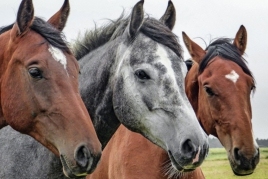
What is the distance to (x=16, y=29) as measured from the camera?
17.9ft

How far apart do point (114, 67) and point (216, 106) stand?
1696mm

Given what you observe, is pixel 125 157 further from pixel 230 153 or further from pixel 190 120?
pixel 190 120

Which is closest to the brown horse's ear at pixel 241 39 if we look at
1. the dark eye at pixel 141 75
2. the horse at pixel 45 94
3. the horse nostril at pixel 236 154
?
the horse nostril at pixel 236 154

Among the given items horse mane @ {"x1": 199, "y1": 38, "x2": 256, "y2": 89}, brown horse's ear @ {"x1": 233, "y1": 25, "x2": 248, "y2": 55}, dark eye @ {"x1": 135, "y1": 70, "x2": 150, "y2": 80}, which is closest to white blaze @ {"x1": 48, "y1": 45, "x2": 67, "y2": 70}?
dark eye @ {"x1": 135, "y1": 70, "x2": 150, "y2": 80}

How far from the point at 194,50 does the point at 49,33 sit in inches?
127

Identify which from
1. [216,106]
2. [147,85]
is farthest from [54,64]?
[216,106]

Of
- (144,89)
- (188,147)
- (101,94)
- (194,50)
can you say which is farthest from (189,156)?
(194,50)

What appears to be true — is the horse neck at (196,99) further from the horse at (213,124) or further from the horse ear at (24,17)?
the horse ear at (24,17)

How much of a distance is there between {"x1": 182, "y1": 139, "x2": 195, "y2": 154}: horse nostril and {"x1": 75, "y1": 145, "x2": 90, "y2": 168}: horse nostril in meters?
1.21

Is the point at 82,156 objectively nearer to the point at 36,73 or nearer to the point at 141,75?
the point at 36,73

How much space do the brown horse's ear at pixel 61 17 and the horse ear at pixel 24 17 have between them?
63cm

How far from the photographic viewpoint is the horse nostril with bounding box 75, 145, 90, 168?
465cm

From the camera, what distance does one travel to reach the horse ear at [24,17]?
5.32 metres

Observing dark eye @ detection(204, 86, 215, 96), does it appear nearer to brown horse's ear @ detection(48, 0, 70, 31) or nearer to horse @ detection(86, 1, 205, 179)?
horse @ detection(86, 1, 205, 179)
